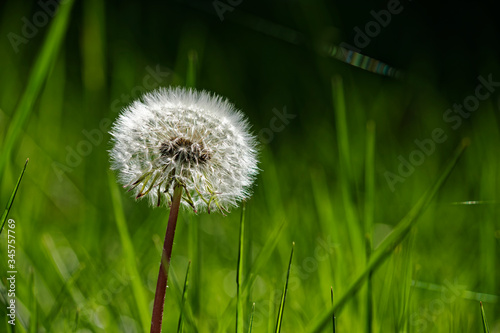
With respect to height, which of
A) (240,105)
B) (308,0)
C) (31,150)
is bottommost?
(31,150)

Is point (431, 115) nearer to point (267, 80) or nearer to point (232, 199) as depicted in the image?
point (267, 80)

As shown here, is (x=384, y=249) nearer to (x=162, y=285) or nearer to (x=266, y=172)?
(x=162, y=285)

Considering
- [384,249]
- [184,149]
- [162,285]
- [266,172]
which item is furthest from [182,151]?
[266,172]

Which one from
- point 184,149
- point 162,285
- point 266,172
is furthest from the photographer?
point 266,172

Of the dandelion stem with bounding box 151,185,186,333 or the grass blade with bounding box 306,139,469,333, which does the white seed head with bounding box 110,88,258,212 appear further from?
the grass blade with bounding box 306,139,469,333

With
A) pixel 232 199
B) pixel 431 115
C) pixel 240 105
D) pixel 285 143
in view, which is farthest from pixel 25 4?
pixel 232 199

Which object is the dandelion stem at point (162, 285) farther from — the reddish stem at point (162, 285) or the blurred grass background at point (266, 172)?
the blurred grass background at point (266, 172)

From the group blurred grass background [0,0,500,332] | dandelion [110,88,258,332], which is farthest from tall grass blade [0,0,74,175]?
dandelion [110,88,258,332]
